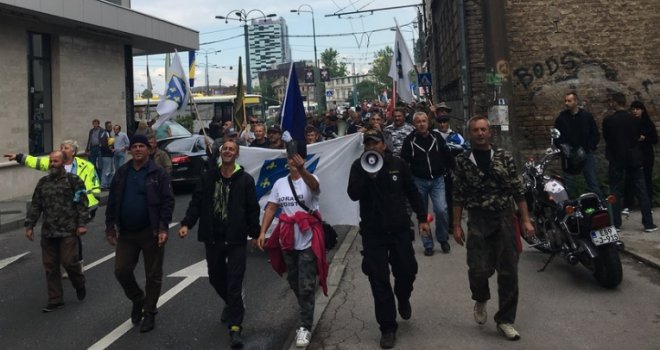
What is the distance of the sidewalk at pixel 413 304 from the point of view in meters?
4.88

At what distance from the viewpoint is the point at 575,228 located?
603 centimetres

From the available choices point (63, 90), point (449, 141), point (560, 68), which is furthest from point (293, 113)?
point (63, 90)

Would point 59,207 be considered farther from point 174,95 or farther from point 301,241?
point 174,95

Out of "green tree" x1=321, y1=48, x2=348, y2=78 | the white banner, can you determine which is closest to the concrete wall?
the white banner

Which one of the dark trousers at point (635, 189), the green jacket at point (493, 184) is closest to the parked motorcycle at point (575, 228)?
the green jacket at point (493, 184)

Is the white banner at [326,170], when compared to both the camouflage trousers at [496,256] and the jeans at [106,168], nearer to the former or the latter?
the camouflage trousers at [496,256]

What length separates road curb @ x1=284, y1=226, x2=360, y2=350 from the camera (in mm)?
5417

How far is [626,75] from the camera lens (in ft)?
39.0

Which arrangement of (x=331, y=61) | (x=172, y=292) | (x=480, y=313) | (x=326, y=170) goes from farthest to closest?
(x=331, y=61) < (x=326, y=170) < (x=172, y=292) < (x=480, y=313)

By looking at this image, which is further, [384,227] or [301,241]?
[301,241]

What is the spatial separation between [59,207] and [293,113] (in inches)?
104

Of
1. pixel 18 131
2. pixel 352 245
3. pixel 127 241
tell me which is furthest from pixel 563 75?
pixel 18 131

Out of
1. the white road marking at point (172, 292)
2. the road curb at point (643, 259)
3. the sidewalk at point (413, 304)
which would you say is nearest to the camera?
the sidewalk at point (413, 304)

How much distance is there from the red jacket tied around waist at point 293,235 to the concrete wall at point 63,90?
12.0 m
